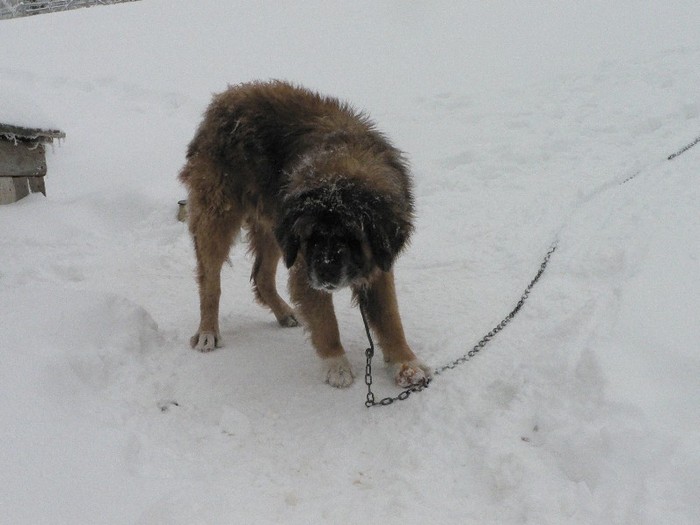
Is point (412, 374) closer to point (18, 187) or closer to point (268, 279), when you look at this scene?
point (268, 279)

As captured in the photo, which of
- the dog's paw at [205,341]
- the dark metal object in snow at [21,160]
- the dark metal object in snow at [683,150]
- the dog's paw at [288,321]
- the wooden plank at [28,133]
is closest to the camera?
the dog's paw at [205,341]

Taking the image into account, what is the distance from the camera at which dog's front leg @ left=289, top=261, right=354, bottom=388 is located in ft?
11.0

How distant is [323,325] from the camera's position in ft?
11.2

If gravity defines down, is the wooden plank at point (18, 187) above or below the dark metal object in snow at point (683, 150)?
below

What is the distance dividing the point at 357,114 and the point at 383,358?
67.4 inches

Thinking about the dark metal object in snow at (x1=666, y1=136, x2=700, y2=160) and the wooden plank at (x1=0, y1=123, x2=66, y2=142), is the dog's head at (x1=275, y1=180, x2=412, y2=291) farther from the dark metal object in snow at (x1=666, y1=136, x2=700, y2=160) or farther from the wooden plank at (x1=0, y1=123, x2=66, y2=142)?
the dark metal object in snow at (x1=666, y1=136, x2=700, y2=160)

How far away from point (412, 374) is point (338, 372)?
467 millimetres

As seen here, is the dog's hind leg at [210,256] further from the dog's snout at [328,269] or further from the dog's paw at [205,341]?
the dog's snout at [328,269]

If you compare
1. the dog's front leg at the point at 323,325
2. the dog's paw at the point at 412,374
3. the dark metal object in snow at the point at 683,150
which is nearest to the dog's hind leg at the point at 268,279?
the dog's front leg at the point at 323,325

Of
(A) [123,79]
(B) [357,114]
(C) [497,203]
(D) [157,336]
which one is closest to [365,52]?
(A) [123,79]

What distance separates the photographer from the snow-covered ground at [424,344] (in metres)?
2.19

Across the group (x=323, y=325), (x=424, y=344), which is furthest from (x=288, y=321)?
(x=424, y=344)

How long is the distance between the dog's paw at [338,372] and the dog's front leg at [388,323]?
0.26 meters

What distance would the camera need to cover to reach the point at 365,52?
1294cm
